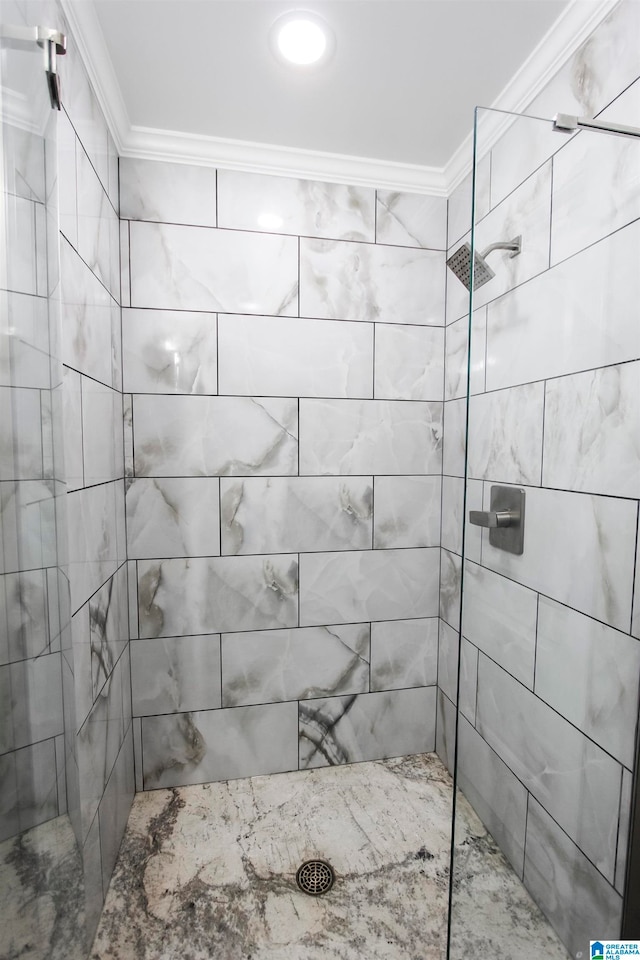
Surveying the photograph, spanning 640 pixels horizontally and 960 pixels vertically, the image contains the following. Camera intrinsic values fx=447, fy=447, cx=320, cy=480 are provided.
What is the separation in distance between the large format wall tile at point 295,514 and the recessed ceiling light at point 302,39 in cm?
119

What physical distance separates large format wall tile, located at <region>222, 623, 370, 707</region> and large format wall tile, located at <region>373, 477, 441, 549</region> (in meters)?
0.36

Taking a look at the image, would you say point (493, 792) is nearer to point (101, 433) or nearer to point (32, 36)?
point (101, 433)

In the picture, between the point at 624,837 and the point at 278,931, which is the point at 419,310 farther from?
the point at 278,931

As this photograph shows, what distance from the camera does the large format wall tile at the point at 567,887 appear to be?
84cm

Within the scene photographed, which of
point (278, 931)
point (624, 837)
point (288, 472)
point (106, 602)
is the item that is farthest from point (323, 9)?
point (278, 931)

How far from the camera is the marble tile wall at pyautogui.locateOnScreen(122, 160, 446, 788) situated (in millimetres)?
1507

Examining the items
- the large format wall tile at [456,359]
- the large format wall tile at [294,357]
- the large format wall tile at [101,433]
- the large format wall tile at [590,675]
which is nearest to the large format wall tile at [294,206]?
the large format wall tile at [294,357]

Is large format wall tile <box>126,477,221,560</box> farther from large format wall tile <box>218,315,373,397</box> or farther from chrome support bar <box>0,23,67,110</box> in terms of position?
chrome support bar <box>0,23,67,110</box>

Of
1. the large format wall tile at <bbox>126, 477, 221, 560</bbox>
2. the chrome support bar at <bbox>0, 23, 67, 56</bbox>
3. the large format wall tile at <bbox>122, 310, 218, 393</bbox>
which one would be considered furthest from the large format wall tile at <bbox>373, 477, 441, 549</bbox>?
the chrome support bar at <bbox>0, 23, 67, 56</bbox>

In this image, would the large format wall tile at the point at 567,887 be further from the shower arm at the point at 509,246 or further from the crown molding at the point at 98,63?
the crown molding at the point at 98,63

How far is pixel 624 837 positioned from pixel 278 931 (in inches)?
35.4

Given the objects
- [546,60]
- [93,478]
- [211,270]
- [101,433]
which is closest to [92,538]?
[93,478]

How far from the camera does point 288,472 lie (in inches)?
63.2

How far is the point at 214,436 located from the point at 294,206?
85cm
